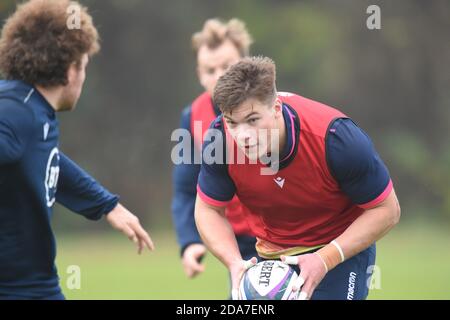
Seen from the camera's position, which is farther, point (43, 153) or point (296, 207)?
point (296, 207)

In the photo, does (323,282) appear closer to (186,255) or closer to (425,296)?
(186,255)

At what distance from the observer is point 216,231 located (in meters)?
4.34

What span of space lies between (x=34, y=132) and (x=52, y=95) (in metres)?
0.35

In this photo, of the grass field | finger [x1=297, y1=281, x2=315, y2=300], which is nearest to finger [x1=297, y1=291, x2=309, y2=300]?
finger [x1=297, y1=281, x2=315, y2=300]

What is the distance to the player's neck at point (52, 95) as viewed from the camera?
4078mm

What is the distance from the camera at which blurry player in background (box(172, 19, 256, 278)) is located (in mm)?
5629

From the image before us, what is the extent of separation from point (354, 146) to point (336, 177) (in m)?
0.22

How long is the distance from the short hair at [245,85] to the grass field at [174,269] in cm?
505

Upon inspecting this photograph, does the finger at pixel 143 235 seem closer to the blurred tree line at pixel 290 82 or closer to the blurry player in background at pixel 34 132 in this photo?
the blurry player in background at pixel 34 132

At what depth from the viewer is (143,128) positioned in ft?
61.6

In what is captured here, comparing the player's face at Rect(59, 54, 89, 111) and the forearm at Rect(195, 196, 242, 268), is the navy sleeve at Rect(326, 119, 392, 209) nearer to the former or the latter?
the forearm at Rect(195, 196, 242, 268)

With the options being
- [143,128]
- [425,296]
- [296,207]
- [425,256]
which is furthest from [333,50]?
[296,207]
